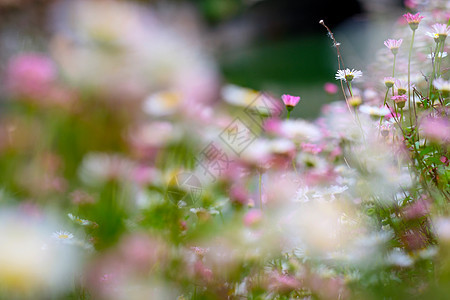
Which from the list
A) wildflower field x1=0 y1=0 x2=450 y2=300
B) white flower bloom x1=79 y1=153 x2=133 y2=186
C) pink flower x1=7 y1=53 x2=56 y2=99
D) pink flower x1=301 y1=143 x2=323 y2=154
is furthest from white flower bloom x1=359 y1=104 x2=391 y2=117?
pink flower x1=7 y1=53 x2=56 y2=99

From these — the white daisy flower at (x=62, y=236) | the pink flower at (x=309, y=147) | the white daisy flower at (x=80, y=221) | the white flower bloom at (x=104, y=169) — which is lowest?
the white daisy flower at (x=62, y=236)

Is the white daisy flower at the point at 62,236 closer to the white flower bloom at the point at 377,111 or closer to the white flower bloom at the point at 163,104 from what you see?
the white flower bloom at the point at 163,104

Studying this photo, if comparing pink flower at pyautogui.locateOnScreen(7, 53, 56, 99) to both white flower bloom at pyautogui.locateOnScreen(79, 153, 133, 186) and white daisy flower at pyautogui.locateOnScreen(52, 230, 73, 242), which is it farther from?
white daisy flower at pyautogui.locateOnScreen(52, 230, 73, 242)

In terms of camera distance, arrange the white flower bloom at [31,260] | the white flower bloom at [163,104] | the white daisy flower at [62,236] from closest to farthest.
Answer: the white flower bloom at [31,260], the white daisy flower at [62,236], the white flower bloom at [163,104]

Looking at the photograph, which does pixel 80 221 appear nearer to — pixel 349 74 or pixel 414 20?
pixel 349 74

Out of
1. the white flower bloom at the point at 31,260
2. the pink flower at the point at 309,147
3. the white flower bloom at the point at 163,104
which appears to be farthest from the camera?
the pink flower at the point at 309,147

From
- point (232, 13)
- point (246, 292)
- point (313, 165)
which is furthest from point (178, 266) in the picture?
point (232, 13)

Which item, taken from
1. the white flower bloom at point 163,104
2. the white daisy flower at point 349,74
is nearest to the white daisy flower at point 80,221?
the white flower bloom at point 163,104

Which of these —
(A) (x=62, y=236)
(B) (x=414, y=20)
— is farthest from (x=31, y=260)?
(B) (x=414, y=20)
